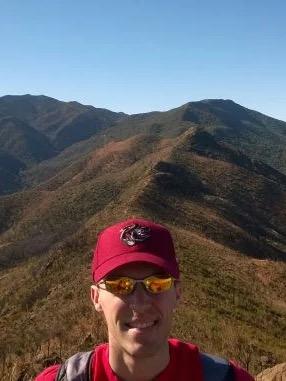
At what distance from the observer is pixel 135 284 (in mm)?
3201

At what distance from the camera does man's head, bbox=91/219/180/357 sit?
3156mm

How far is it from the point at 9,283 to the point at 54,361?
44.0m

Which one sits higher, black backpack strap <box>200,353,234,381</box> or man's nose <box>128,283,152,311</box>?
man's nose <box>128,283,152,311</box>

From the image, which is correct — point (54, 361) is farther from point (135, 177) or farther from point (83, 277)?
point (135, 177)

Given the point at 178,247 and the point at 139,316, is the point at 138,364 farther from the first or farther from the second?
the point at 178,247

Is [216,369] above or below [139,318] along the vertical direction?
below

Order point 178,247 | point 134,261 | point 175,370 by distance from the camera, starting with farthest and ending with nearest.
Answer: point 178,247, point 175,370, point 134,261

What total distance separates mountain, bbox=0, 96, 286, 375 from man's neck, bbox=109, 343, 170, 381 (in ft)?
20.4

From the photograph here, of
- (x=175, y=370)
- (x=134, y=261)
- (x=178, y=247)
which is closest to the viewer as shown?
(x=134, y=261)

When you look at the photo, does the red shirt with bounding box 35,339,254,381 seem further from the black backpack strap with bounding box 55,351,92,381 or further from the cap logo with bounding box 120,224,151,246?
the cap logo with bounding box 120,224,151,246

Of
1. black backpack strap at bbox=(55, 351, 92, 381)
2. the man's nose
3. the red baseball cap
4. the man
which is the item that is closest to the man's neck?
the man

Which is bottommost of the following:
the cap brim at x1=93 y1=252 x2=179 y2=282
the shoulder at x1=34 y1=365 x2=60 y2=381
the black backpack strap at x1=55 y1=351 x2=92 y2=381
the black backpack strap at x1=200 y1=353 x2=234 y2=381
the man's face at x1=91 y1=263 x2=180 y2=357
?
the shoulder at x1=34 y1=365 x2=60 y2=381

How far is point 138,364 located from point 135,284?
0.47 meters

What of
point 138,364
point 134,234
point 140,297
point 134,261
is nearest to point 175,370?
point 138,364
